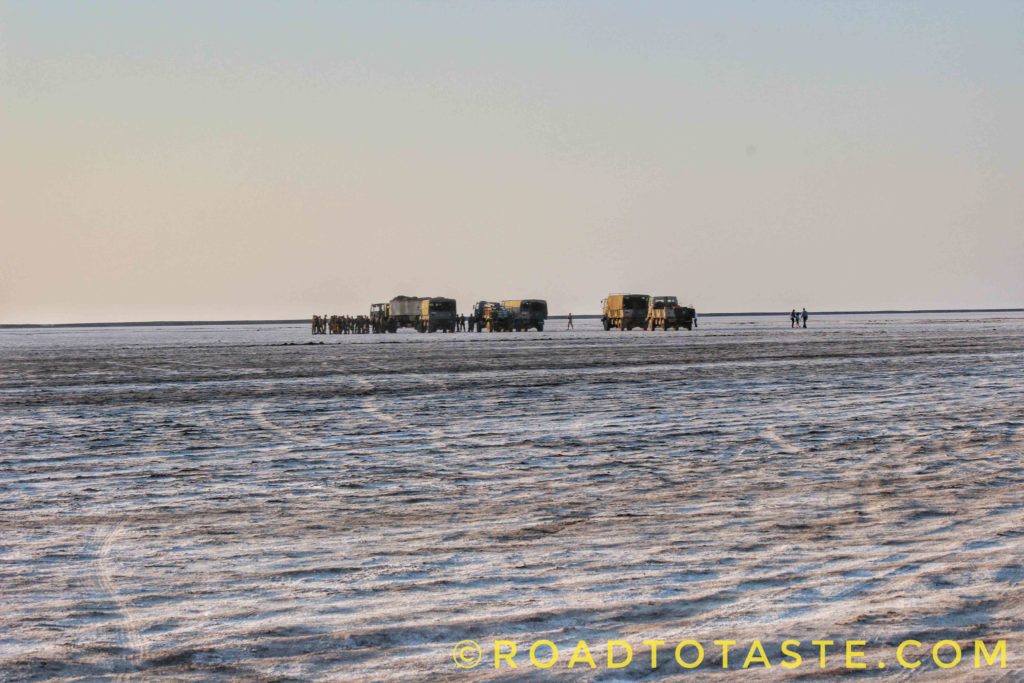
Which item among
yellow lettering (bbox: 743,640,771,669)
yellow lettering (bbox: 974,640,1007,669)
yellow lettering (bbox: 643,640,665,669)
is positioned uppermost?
yellow lettering (bbox: 974,640,1007,669)

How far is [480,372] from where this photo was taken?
106ft

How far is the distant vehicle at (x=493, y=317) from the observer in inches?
3484

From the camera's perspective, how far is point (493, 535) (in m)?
8.58

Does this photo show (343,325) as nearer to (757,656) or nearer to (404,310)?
(404,310)

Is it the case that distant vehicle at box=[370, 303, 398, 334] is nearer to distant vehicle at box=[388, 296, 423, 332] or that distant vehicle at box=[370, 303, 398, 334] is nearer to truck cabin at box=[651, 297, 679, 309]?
distant vehicle at box=[388, 296, 423, 332]

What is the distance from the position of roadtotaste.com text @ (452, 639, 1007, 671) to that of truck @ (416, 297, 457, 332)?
8487 centimetres

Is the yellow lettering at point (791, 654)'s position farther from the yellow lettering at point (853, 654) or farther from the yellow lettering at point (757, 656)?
the yellow lettering at point (853, 654)

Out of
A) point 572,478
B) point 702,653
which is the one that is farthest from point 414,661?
point 572,478

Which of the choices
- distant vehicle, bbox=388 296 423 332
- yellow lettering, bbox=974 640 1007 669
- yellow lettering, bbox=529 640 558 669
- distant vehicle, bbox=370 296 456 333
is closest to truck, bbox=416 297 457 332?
distant vehicle, bbox=370 296 456 333

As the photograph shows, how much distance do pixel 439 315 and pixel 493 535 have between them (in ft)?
272

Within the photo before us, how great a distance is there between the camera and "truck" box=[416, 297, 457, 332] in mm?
91125

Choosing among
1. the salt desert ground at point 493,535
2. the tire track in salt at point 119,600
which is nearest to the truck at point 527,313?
the salt desert ground at point 493,535

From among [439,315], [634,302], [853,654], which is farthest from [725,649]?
[439,315]

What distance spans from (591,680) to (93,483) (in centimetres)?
788
